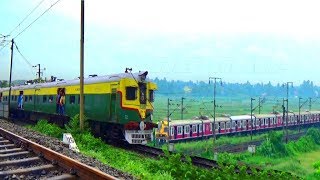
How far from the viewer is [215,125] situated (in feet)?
144

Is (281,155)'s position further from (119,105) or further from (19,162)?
(19,162)

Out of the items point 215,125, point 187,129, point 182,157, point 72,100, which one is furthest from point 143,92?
point 215,125

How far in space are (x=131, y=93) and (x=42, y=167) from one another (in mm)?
10072

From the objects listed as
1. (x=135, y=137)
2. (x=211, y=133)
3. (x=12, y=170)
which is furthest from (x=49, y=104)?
(x=211, y=133)

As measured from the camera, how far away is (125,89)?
642 inches

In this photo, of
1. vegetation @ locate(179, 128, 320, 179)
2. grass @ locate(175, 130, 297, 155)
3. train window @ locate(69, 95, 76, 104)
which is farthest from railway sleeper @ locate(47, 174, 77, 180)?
vegetation @ locate(179, 128, 320, 179)

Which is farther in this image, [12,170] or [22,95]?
[22,95]

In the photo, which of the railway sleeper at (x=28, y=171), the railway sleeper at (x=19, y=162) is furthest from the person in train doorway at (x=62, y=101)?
the railway sleeper at (x=28, y=171)

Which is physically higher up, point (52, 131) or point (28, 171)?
point (28, 171)

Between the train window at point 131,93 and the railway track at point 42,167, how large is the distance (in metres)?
8.04

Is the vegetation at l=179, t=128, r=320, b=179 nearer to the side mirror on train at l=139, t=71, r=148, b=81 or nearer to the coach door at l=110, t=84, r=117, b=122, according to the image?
the side mirror on train at l=139, t=71, r=148, b=81

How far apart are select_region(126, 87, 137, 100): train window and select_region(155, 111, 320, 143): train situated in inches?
416

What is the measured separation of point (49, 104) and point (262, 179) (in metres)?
17.4

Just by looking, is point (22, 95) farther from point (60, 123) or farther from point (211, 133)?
point (211, 133)
